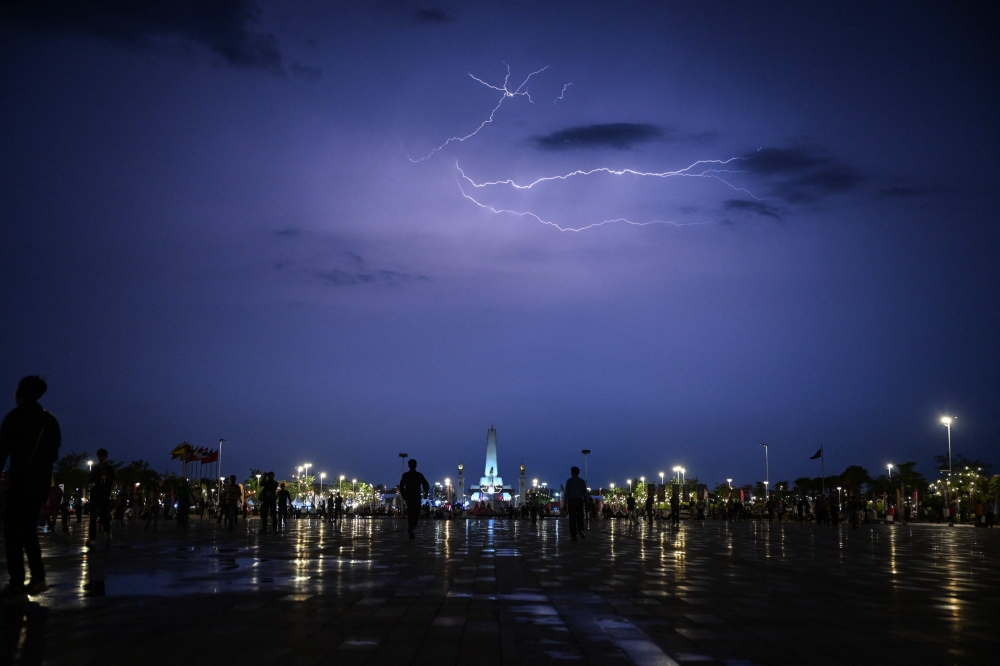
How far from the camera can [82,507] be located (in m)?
45.1

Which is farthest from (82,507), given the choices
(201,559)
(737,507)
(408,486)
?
(737,507)

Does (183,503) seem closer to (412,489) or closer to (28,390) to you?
(412,489)

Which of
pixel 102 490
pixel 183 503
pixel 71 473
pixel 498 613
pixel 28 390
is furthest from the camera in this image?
pixel 71 473

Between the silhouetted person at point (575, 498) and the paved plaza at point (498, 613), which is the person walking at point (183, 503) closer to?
the silhouetted person at point (575, 498)

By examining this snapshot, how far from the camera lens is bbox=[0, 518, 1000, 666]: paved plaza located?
5.43 m

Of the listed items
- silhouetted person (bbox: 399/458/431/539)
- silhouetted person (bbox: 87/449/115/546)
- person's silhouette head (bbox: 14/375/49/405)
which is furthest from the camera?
silhouetted person (bbox: 399/458/431/539)

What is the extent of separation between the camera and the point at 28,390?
859 centimetres

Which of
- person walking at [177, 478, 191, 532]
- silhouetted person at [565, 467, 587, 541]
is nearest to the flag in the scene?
person walking at [177, 478, 191, 532]

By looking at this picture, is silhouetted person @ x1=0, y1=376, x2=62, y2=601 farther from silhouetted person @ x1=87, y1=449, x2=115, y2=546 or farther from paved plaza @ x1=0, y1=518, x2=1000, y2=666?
silhouetted person @ x1=87, y1=449, x2=115, y2=546

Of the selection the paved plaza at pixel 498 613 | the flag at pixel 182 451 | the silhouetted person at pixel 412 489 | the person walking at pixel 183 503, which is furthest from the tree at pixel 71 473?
the paved plaza at pixel 498 613

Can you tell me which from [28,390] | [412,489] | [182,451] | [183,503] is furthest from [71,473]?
[28,390]

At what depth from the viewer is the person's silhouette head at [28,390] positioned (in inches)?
336

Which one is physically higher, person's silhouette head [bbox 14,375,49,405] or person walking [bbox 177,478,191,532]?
person's silhouette head [bbox 14,375,49,405]

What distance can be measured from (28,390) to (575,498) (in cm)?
1524
